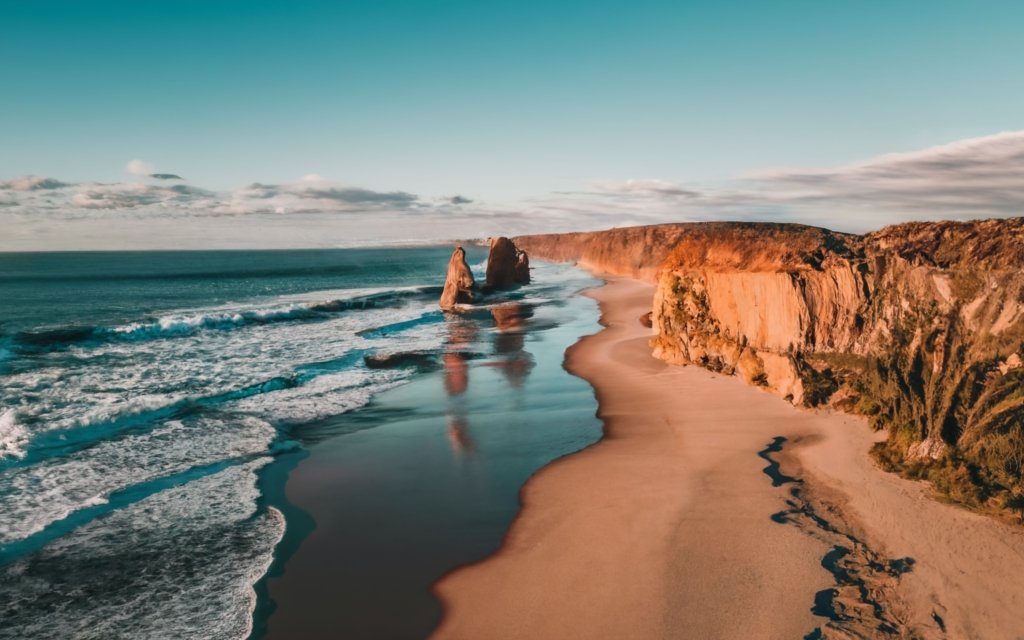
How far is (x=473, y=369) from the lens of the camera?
20672 millimetres

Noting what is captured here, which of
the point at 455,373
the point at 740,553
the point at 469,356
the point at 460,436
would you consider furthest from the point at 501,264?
the point at 740,553

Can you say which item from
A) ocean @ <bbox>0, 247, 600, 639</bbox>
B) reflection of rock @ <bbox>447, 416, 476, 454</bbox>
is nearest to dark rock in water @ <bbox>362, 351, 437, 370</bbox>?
ocean @ <bbox>0, 247, 600, 639</bbox>

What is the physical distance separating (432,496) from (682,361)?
11507 mm

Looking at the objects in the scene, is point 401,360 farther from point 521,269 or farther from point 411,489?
point 521,269

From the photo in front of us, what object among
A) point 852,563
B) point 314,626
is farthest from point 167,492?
point 852,563

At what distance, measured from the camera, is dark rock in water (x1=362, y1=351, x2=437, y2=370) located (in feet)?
70.6

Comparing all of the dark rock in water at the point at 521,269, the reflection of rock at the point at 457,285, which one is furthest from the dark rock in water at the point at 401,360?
the dark rock in water at the point at 521,269

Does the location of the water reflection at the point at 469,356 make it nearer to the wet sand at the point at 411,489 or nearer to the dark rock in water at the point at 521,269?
the wet sand at the point at 411,489

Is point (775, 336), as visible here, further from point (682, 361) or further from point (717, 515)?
point (717, 515)

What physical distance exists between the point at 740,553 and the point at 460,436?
713cm

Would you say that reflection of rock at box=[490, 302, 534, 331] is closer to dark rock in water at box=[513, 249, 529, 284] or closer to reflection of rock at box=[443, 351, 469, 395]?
reflection of rock at box=[443, 351, 469, 395]

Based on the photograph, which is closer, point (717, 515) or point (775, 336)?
point (717, 515)

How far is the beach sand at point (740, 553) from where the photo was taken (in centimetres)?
621

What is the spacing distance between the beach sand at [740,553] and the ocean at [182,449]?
45.3 inches
